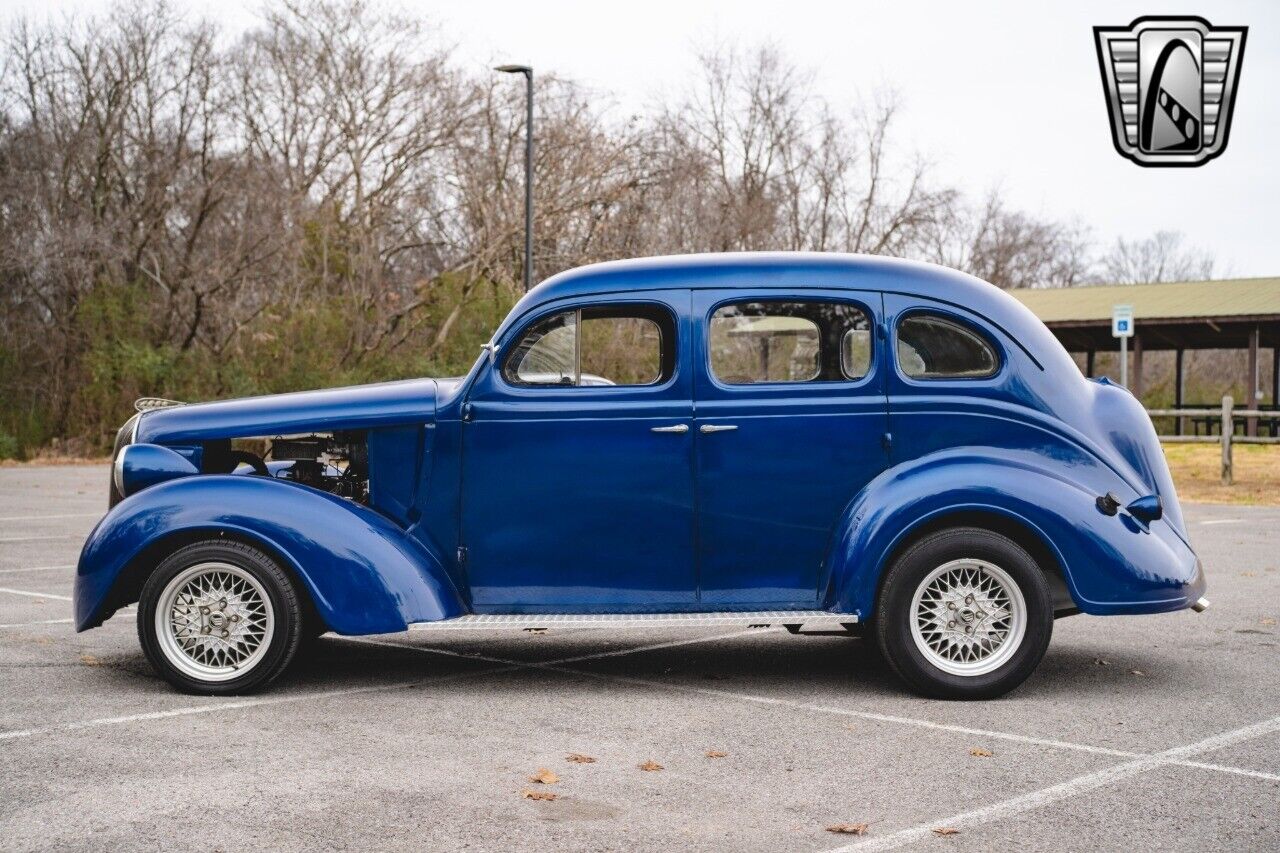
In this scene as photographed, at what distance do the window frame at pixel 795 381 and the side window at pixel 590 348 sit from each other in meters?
0.18

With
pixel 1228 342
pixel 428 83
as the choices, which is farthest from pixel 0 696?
pixel 1228 342

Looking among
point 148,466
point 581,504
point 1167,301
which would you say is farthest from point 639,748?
point 1167,301

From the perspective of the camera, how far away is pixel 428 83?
35.1 meters

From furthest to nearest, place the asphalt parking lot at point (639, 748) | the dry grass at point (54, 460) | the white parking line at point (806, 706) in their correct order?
the dry grass at point (54, 460) → the white parking line at point (806, 706) → the asphalt parking lot at point (639, 748)

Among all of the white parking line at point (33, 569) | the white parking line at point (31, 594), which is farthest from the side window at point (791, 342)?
the white parking line at point (33, 569)

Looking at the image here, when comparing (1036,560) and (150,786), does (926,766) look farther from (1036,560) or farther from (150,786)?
(150,786)

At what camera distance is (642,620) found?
659cm

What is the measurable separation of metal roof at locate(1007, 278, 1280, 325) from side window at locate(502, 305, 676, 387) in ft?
92.8

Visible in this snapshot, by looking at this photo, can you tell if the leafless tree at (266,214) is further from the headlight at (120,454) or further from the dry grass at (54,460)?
the headlight at (120,454)

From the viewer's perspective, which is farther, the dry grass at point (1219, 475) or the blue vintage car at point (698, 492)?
the dry grass at point (1219, 475)

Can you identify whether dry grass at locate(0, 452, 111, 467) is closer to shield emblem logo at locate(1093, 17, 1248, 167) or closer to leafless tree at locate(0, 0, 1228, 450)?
leafless tree at locate(0, 0, 1228, 450)

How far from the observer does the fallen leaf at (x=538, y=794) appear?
4922 mm

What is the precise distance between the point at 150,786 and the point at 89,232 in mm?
29129

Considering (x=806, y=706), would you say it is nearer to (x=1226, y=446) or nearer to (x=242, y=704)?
(x=242, y=704)
